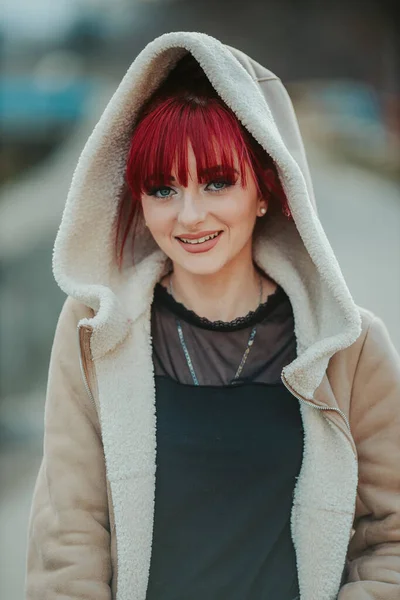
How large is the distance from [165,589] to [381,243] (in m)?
6.99

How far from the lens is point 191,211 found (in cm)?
141

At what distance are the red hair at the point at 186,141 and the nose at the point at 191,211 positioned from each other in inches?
1.2

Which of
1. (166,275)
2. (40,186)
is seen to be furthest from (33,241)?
(166,275)

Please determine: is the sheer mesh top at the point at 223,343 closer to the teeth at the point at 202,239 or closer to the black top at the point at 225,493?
the black top at the point at 225,493

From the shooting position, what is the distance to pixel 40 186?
9.59m

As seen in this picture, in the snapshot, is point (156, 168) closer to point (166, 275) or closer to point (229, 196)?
point (229, 196)

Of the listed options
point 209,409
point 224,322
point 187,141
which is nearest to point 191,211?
point 187,141

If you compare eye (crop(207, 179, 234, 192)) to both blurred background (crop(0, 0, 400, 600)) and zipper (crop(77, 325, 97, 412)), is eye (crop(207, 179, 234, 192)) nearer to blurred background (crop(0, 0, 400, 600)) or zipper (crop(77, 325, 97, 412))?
zipper (crop(77, 325, 97, 412))

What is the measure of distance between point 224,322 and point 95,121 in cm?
1157

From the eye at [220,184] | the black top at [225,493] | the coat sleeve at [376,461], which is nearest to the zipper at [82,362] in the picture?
the black top at [225,493]

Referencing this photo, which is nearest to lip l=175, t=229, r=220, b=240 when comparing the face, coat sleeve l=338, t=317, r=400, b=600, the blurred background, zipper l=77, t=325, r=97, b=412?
the face

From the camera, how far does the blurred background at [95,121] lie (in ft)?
15.4

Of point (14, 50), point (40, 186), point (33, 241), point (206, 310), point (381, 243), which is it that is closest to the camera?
point (206, 310)

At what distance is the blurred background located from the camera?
4.70 metres
